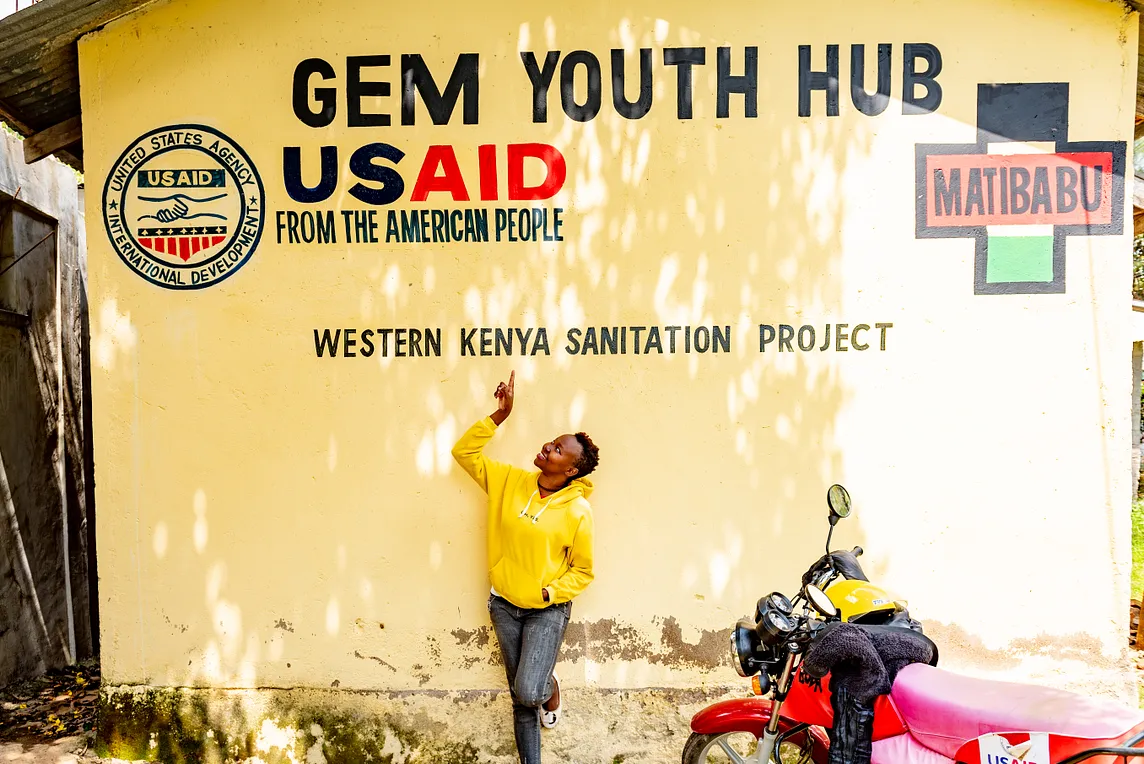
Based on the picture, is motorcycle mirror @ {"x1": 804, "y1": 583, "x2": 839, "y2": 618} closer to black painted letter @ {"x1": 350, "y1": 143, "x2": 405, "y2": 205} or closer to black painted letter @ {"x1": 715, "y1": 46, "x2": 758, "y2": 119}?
black painted letter @ {"x1": 715, "y1": 46, "x2": 758, "y2": 119}

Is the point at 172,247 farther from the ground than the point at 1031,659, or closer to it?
farther from the ground

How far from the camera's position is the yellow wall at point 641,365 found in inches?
147

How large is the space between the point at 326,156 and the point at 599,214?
1.34m

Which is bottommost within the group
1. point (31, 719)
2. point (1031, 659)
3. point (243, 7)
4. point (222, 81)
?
point (31, 719)

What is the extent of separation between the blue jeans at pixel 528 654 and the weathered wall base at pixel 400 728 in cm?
34

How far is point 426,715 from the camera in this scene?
12.7 ft

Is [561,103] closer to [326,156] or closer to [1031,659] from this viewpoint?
[326,156]

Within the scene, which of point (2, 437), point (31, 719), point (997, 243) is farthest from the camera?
point (2, 437)

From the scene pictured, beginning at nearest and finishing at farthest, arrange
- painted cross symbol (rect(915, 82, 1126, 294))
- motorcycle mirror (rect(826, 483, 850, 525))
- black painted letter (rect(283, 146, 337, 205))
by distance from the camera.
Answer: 1. motorcycle mirror (rect(826, 483, 850, 525))
2. painted cross symbol (rect(915, 82, 1126, 294))
3. black painted letter (rect(283, 146, 337, 205))

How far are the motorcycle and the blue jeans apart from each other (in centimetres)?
81

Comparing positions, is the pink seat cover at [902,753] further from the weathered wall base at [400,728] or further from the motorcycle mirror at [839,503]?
the weathered wall base at [400,728]

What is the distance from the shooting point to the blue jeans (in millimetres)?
3416

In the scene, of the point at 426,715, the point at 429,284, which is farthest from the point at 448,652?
the point at 429,284

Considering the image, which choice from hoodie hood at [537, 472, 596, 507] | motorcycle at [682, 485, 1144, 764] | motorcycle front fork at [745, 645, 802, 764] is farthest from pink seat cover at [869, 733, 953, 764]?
hoodie hood at [537, 472, 596, 507]
